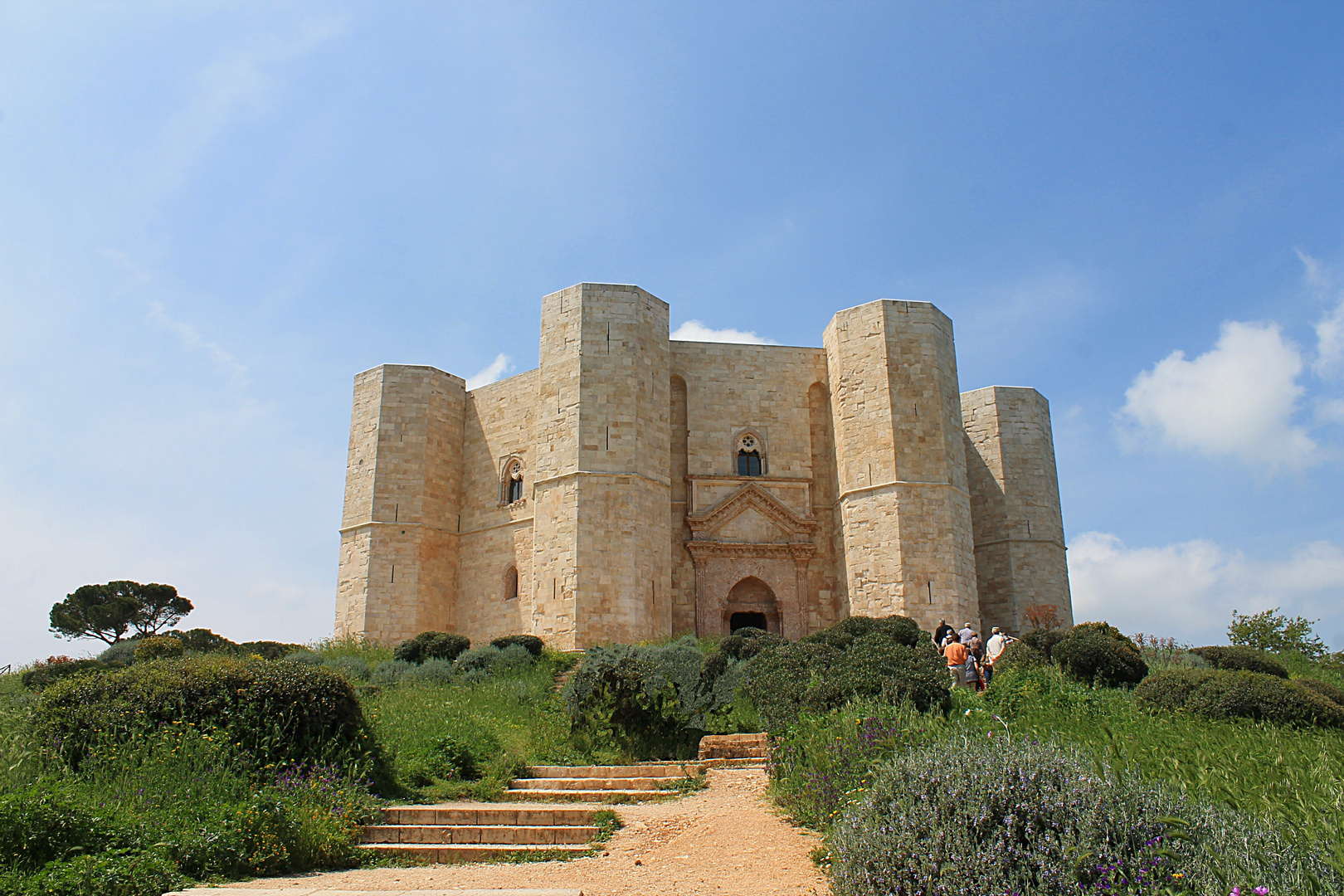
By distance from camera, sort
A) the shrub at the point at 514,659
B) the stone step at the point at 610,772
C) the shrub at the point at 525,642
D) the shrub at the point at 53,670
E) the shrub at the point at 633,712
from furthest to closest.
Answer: the shrub at the point at 525,642 < the shrub at the point at 514,659 < the shrub at the point at 53,670 < the shrub at the point at 633,712 < the stone step at the point at 610,772

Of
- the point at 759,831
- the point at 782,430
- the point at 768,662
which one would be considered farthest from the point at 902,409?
the point at 759,831

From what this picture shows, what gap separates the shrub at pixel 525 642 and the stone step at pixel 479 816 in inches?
431

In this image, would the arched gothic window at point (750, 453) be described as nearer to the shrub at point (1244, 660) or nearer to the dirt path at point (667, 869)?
the shrub at point (1244, 660)

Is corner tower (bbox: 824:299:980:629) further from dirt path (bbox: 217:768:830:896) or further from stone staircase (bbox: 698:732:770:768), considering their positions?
dirt path (bbox: 217:768:830:896)

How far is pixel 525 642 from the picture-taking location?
18594 mm

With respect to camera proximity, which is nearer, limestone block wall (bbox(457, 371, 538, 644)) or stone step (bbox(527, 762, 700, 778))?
stone step (bbox(527, 762, 700, 778))

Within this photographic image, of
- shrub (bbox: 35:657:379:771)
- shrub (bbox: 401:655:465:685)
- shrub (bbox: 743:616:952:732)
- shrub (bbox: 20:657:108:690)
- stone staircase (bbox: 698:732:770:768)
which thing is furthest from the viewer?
shrub (bbox: 401:655:465:685)

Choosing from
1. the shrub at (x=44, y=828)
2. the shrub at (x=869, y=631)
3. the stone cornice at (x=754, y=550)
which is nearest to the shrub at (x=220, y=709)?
the shrub at (x=44, y=828)

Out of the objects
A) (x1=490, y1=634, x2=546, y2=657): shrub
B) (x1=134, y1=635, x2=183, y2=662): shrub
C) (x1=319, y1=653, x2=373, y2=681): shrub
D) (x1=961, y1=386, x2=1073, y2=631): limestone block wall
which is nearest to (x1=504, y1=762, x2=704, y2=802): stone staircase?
(x1=319, y1=653, x2=373, y2=681): shrub

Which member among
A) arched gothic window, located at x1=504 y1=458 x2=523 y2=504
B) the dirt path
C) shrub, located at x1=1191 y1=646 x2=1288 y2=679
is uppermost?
arched gothic window, located at x1=504 y1=458 x2=523 y2=504

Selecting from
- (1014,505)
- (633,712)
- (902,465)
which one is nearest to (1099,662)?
(633,712)

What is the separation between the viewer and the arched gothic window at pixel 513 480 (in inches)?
922

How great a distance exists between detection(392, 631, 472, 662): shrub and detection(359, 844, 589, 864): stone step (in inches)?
468

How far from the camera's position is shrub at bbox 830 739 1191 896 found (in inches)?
147
